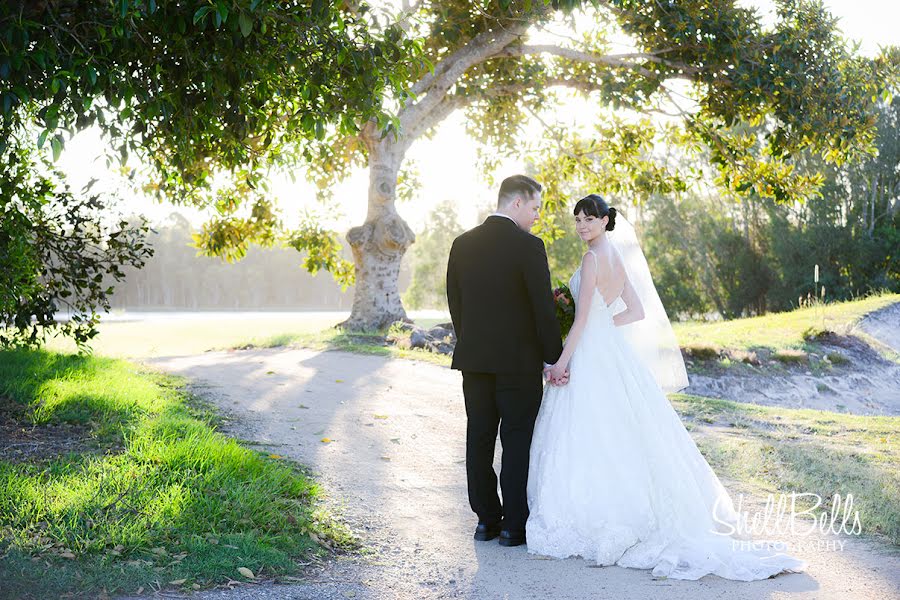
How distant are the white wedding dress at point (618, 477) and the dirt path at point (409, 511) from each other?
17 cm

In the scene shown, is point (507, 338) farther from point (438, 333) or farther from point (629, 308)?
point (438, 333)

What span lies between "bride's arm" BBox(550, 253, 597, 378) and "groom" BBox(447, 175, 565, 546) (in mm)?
71

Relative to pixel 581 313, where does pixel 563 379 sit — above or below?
below

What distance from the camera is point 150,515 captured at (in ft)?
15.3

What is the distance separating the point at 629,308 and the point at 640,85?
32.3 feet

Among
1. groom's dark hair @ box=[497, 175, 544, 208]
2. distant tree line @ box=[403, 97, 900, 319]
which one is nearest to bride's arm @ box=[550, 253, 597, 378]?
groom's dark hair @ box=[497, 175, 544, 208]

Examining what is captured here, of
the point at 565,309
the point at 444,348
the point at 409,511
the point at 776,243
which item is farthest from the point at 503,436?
the point at 776,243

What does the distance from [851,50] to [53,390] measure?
13.1 metres

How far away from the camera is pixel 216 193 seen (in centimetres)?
1623

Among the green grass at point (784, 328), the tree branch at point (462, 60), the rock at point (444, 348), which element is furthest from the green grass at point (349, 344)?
the green grass at point (784, 328)

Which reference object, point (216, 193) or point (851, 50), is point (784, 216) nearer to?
point (851, 50)

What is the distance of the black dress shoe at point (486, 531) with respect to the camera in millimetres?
5176

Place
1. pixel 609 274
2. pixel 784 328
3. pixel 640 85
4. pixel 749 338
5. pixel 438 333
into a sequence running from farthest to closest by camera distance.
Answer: pixel 784 328 < pixel 749 338 < pixel 438 333 < pixel 640 85 < pixel 609 274

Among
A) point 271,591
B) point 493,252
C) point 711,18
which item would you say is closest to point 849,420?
point 711,18
